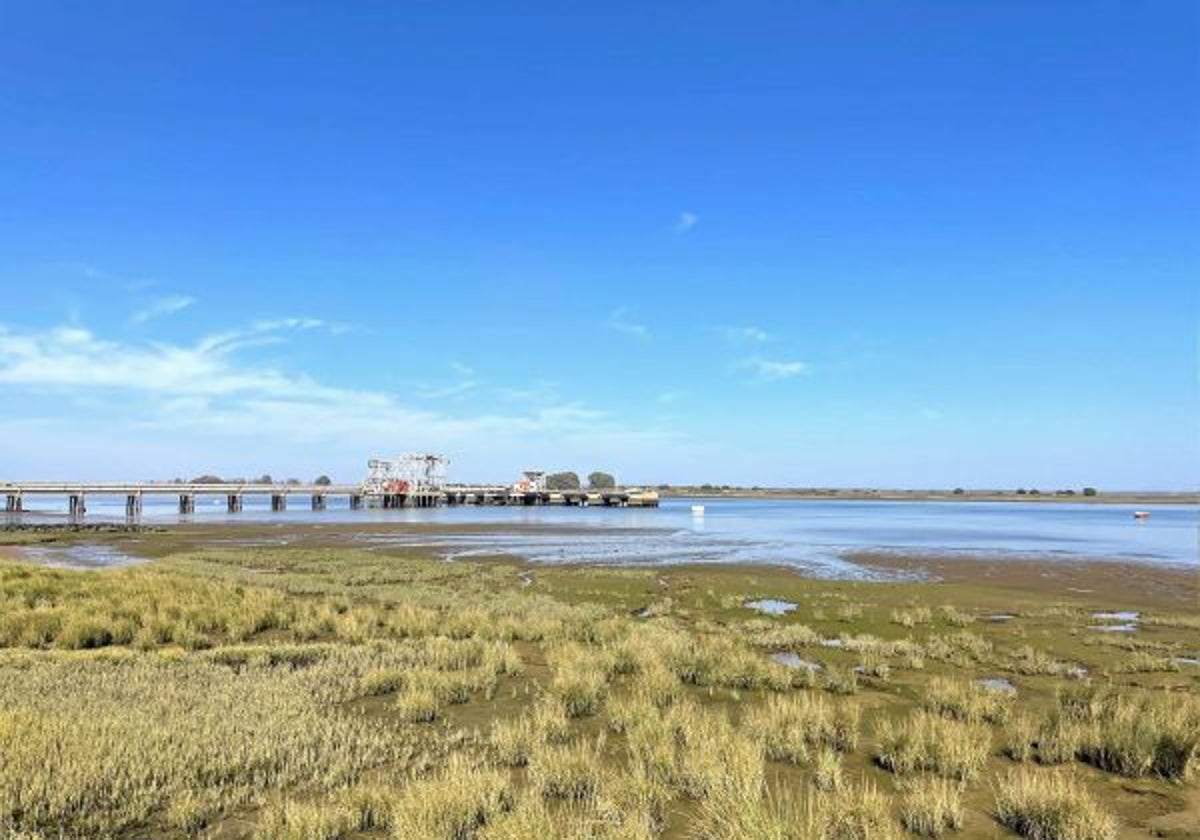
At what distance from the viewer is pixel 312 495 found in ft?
528

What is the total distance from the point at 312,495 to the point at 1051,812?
16516 centimetres

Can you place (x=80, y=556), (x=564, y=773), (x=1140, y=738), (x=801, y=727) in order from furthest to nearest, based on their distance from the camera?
(x=80, y=556)
(x=801, y=727)
(x=1140, y=738)
(x=564, y=773)

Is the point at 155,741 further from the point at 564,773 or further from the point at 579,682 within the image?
the point at 579,682

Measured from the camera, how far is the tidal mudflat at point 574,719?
317 inches

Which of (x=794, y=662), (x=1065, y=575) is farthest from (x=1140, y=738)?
(x=1065, y=575)

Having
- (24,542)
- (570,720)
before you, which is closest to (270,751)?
(570,720)

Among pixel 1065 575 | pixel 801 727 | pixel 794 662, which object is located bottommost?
pixel 1065 575

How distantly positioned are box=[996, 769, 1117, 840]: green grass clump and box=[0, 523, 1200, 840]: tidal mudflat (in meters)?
0.03

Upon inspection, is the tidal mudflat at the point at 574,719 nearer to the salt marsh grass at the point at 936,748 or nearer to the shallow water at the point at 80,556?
the salt marsh grass at the point at 936,748

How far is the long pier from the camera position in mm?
105812

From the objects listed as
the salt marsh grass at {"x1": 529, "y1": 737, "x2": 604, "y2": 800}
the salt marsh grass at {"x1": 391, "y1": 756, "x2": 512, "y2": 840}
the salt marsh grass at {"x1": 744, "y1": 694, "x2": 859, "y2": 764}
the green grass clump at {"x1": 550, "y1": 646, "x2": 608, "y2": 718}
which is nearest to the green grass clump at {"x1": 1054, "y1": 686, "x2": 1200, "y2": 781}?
the salt marsh grass at {"x1": 744, "y1": 694, "x2": 859, "y2": 764}

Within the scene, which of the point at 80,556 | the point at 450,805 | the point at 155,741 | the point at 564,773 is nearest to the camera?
the point at 450,805

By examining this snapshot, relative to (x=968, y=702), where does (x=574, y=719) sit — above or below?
below

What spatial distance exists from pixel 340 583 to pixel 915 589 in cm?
2260
